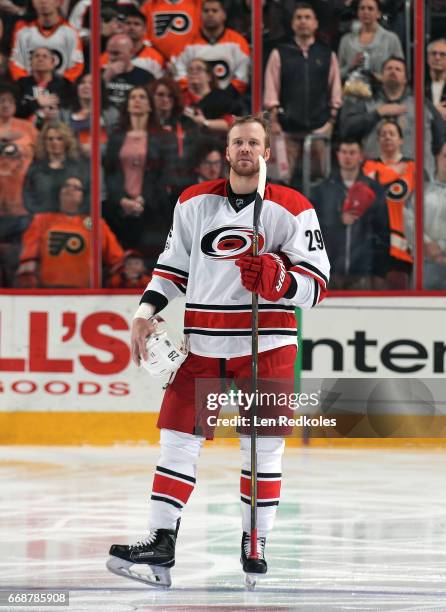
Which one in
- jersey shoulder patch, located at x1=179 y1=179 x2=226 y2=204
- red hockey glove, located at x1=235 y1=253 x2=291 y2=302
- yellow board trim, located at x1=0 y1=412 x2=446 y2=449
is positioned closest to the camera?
red hockey glove, located at x1=235 y1=253 x2=291 y2=302

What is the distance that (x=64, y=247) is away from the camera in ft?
25.7

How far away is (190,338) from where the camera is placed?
372cm

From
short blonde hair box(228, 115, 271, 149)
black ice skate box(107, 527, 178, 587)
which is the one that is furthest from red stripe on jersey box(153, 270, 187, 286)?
black ice skate box(107, 527, 178, 587)

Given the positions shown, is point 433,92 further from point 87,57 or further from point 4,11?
point 4,11

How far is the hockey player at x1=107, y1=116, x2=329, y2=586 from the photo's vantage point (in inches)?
142

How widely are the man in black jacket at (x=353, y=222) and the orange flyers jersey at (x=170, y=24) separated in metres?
1.15

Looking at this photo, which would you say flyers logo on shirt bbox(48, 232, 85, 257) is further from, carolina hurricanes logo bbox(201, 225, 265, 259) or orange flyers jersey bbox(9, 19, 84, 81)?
carolina hurricanes logo bbox(201, 225, 265, 259)

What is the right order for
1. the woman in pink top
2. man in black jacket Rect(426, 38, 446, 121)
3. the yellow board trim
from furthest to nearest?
1. the woman in pink top
2. man in black jacket Rect(426, 38, 446, 121)
3. the yellow board trim

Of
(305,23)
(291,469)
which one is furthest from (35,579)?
(305,23)

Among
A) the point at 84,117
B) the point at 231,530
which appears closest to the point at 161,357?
the point at 231,530

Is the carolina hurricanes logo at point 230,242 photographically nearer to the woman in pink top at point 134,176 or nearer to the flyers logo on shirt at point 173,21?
the woman in pink top at point 134,176

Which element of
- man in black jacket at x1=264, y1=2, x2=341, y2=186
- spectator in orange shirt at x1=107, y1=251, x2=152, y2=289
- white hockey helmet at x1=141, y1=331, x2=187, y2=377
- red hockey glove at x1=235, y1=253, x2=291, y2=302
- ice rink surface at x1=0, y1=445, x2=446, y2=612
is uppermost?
man in black jacket at x1=264, y1=2, x2=341, y2=186

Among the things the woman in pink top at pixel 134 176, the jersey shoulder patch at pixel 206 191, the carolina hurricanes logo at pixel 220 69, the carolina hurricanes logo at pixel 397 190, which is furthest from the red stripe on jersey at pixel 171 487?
the carolina hurricanes logo at pixel 220 69

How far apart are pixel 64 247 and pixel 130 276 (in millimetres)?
445
